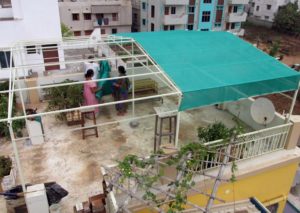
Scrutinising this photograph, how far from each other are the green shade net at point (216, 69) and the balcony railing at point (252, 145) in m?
0.97

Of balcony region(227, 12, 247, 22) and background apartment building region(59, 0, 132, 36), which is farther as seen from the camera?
balcony region(227, 12, 247, 22)

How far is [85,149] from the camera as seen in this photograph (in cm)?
775

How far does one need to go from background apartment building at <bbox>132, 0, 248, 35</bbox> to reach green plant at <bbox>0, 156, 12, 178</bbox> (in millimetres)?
29962

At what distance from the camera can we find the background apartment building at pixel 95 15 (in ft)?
114

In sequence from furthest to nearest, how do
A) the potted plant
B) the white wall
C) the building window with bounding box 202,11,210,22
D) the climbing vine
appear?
the building window with bounding box 202,11,210,22, the white wall, the potted plant, the climbing vine

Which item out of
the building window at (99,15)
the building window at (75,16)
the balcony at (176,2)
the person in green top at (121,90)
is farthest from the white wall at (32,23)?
the building window at (99,15)

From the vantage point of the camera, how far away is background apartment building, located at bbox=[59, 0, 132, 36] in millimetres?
34656

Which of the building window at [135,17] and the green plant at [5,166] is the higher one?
the green plant at [5,166]

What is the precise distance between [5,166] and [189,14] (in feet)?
106

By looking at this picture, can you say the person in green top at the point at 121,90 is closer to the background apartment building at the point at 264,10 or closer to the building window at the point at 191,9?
the building window at the point at 191,9

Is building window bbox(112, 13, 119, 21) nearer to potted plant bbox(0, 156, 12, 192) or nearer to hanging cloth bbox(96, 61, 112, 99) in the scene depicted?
hanging cloth bbox(96, 61, 112, 99)

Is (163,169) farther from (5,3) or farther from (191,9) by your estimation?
(191,9)

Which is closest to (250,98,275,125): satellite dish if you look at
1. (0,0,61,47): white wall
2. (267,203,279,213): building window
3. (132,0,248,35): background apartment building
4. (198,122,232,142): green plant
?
(198,122,232,142): green plant

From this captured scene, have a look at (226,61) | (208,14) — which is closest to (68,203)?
(226,61)
